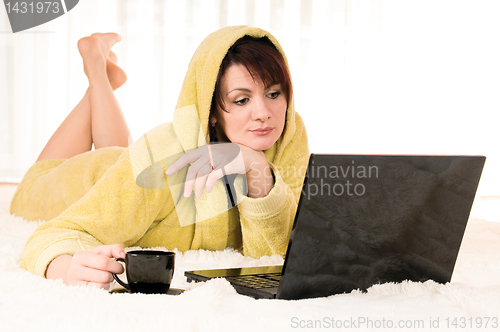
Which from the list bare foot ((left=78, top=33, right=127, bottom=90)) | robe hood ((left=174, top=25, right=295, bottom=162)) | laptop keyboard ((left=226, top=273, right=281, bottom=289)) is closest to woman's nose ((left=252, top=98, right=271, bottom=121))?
robe hood ((left=174, top=25, right=295, bottom=162))

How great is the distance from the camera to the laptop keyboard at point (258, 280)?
31.1 inches

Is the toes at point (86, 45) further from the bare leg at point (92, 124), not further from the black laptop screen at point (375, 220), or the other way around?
the black laptop screen at point (375, 220)

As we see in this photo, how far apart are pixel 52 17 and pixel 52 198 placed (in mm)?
2687

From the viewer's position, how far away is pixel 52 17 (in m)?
3.91

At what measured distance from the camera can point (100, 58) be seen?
7.26 feet

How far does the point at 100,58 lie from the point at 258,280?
168 centimetres

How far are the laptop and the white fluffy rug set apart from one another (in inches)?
1.1

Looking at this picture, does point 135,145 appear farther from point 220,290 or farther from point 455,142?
point 455,142

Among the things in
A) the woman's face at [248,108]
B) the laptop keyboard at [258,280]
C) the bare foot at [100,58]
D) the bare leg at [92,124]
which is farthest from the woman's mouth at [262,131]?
the bare foot at [100,58]

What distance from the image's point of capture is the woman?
3.33 feet

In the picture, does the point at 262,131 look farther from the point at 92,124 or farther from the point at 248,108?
the point at 92,124

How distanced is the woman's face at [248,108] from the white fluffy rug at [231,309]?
0.43 meters

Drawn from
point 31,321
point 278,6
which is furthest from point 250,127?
point 278,6

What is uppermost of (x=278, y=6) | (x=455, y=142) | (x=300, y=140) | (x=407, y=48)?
(x=278, y=6)
